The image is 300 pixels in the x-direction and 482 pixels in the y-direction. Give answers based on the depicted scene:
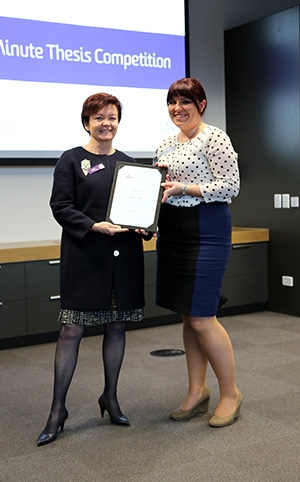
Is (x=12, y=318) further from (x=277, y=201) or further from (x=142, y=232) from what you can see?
(x=277, y=201)

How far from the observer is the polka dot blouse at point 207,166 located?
117 inches

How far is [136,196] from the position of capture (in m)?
2.97

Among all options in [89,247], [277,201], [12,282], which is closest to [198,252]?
[89,247]

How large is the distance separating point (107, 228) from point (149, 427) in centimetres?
96

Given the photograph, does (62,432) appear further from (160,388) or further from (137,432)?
(160,388)

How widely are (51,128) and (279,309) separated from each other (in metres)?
2.47


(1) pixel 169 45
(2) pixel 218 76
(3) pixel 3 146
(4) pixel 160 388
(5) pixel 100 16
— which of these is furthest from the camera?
(2) pixel 218 76

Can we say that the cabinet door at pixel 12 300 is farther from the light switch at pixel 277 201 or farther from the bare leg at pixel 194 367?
the light switch at pixel 277 201

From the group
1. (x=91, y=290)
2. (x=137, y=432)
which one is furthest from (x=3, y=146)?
(x=137, y=432)

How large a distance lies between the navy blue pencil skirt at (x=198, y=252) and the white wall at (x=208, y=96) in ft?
8.07

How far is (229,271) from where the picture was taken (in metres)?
5.80

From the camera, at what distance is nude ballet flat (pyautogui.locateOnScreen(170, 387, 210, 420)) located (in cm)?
326

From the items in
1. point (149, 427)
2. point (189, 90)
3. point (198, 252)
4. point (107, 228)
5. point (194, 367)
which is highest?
point (189, 90)

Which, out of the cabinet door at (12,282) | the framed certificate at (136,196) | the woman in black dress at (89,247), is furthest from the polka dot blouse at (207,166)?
the cabinet door at (12,282)
